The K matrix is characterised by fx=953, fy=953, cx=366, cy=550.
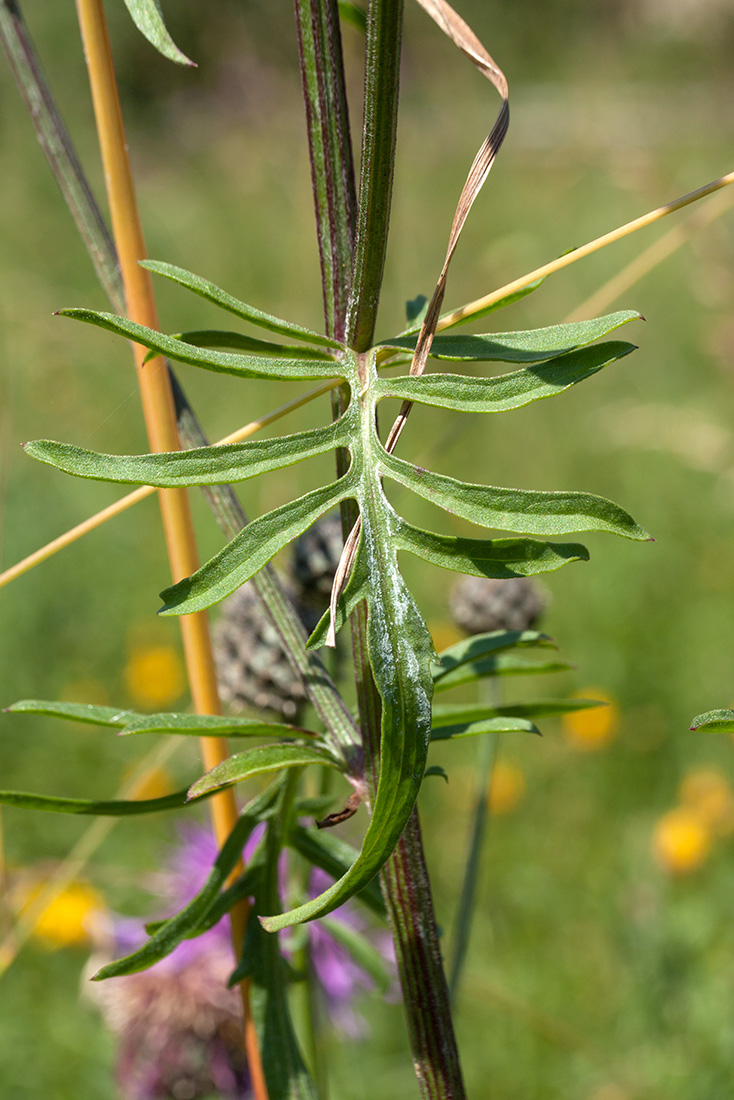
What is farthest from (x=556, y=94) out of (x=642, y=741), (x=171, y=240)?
(x=642, y=741)

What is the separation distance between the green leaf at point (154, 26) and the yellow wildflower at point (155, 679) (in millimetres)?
1941

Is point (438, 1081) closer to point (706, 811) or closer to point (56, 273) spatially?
point (706, 811)

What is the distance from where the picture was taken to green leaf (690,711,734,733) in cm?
34

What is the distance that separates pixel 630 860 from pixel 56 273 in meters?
3.40

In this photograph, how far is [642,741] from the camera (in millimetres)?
2094

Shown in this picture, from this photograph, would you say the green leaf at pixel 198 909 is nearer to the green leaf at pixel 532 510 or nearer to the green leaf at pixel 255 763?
the green leaf at pixel 255 763

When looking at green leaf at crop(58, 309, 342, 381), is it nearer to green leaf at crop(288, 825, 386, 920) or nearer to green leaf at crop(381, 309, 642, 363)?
green leaf at crop(381, 309, 642, 363)

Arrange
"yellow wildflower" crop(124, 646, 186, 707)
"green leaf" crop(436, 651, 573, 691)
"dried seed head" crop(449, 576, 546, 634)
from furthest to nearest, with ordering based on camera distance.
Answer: "yellow wildflower" crop(124, 646, 186, 707) → "dried seed head" crop(449, 576, 546, 634) → "green leaf" crop(436, 651, 573, 691)

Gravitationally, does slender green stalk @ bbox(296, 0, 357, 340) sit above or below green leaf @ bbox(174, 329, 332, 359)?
above

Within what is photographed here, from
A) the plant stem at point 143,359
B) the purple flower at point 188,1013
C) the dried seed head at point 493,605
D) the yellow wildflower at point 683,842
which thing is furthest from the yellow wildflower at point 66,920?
the plant stem at point 143,359

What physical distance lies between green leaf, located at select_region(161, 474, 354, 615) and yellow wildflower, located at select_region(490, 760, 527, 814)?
1688mm

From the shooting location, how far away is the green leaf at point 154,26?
372mm

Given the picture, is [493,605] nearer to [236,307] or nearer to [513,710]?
[513,710]

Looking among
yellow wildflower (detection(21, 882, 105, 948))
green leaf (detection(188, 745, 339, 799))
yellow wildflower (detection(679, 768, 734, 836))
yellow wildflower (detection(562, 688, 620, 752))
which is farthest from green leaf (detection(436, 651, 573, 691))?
yellow wildflower (detection(562, 688, 620, 752))
